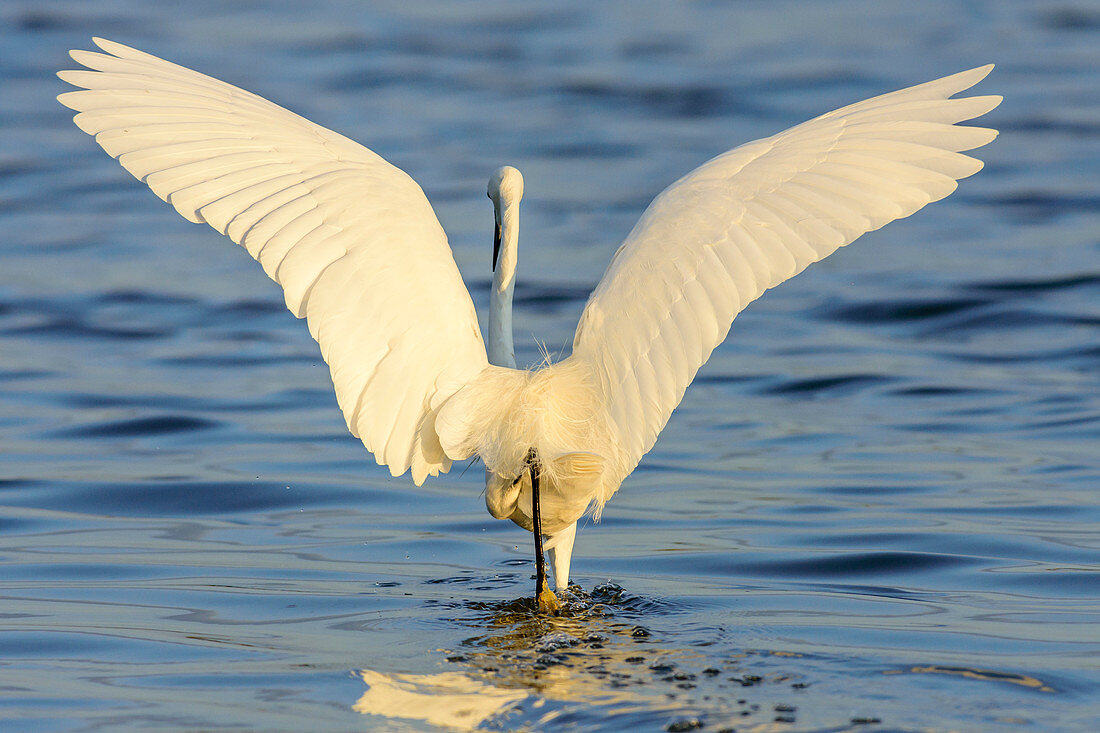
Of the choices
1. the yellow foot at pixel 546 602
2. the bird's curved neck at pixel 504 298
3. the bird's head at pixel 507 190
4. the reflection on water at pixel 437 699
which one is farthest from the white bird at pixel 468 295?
the reflection on water at pixel 437 699

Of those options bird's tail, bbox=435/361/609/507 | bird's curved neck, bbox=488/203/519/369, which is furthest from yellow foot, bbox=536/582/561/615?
bird's curved neck, bbox=488/203/519/369

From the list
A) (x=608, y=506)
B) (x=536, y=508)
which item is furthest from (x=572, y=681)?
(x=608, y=506)

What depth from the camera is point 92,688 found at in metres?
4.90

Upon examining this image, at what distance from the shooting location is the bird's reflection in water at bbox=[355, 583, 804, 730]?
4395 millimetres

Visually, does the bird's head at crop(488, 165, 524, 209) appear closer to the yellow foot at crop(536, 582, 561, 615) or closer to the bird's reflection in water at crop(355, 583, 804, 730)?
the yellow foot at crop(536, 582, 561, 615)

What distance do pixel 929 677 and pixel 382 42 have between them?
20516 millimetres

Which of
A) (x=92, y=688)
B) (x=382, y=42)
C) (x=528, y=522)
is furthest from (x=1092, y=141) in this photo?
(x=92, y=688)

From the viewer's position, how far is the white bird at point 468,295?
208 inches

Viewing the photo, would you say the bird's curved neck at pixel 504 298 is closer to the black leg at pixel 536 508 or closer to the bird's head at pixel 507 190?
the bird's head at pixel 507 190

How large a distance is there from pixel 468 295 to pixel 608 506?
281 cm

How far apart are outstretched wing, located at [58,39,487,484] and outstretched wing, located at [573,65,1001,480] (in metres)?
0.54

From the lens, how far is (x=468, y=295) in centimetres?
530

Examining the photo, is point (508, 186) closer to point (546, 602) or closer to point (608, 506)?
point (546, 602)

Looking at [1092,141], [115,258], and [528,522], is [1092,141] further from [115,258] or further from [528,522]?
[528,522]
